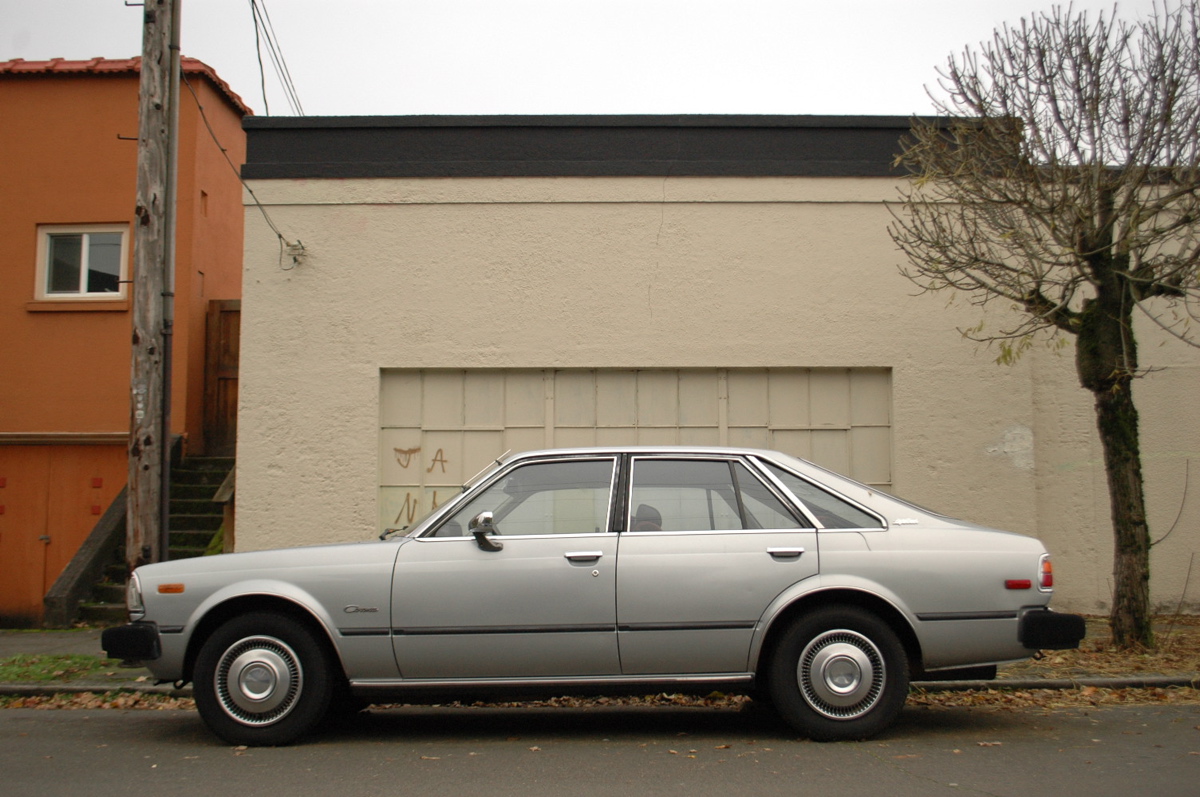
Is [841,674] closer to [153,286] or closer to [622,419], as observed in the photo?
[622,419]

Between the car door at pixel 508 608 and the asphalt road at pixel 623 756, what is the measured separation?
492 mm

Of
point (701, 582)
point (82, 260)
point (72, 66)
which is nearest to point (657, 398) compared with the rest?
point (701, 582)

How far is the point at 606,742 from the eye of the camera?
595 centimetres

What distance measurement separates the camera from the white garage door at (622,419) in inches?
408

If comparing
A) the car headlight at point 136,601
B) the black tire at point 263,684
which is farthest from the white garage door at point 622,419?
the black tire at point 263,684

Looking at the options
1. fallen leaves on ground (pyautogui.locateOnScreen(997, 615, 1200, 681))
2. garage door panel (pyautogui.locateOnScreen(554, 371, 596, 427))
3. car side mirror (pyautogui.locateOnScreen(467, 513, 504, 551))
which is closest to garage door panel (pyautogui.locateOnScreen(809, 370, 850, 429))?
garage door panel (pyautogui.locateOnScreen(554, 371, 596, 427))

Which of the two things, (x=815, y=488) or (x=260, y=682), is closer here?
(x=260, y=682)

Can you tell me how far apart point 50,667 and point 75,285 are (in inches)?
238

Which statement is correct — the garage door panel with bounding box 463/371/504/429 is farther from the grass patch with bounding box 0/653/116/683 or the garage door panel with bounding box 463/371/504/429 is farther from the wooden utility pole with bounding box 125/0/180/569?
the grass patch with bounding box 0/653/116/683

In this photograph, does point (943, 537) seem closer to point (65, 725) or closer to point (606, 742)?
point (606, 742)

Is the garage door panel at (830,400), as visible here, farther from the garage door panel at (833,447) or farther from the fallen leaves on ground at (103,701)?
the fallen leaves on ground at (103,701)

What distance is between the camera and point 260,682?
579 centimetres

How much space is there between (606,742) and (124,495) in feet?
25.6

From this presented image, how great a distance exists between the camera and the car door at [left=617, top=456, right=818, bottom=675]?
5.71 metres
